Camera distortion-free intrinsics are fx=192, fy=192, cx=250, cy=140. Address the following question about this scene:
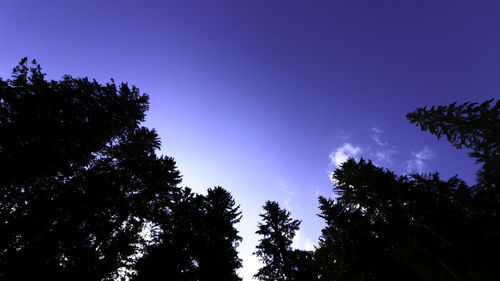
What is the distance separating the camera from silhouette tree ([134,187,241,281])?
13820mm

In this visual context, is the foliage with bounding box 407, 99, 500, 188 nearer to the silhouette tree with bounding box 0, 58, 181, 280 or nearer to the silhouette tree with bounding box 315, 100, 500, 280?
the silhouette tree with bounding box 315, 100, 500, 280

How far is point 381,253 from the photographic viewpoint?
35.9 ft

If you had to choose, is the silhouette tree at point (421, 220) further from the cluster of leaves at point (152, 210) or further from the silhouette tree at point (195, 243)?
the silhouette tree at point (195, 243)

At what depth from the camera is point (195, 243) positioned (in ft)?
50.7

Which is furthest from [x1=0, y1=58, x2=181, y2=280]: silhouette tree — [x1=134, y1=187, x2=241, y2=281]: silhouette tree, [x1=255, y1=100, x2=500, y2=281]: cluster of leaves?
[x1=255, y1=100, x2=500, y2=281]: cluster of leaves

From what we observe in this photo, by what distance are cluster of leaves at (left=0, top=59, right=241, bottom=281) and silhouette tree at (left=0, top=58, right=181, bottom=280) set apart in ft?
0.13

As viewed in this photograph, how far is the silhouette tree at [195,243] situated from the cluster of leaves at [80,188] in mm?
106

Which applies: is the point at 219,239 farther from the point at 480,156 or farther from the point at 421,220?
the point at 480,156

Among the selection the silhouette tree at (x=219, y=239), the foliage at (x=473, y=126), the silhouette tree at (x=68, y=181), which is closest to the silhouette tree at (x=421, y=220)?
the foliage at (x=473, y=126)

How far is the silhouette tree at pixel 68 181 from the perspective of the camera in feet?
31.4

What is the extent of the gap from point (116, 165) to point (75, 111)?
4.88 m

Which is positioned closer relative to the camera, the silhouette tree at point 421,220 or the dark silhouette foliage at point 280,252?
the silhouette tree at point 421,220

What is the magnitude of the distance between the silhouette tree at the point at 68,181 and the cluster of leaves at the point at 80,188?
0.04 m

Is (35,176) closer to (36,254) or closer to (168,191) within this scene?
(36,254)
